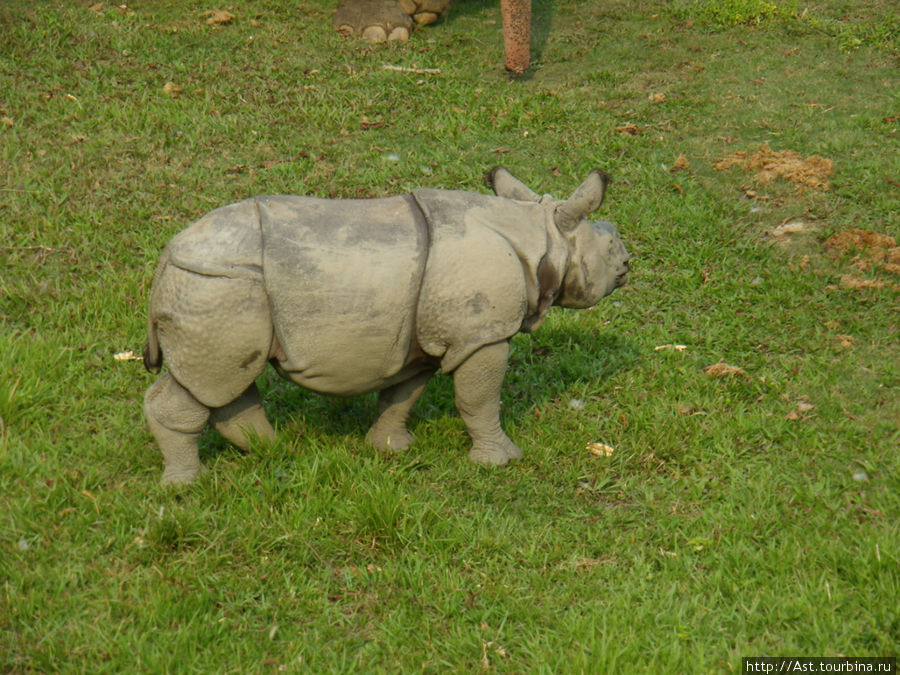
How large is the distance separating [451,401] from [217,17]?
706 centimetres

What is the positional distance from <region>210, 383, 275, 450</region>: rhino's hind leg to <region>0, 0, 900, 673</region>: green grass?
0.12 metres

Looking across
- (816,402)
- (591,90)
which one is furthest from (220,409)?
(591,90)

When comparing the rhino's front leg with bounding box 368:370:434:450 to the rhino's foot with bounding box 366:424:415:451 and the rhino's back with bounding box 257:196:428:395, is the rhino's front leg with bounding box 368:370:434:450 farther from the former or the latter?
the rhino's back with bounding box 257:196:428:395

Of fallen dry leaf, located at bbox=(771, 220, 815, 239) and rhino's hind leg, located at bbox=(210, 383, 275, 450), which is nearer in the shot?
rhino's hind leg, located at bbox=(210, 383, 275, 450)

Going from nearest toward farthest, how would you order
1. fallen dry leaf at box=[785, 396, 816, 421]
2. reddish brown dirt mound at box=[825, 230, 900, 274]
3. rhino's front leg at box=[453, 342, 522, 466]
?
rhino's front leg at box=[453, 342, 522, 466]
fallen dry leaf at box=[785, 396, 816, 421]
reddish brown dirt mound at box=[825, 230, 900, 274]

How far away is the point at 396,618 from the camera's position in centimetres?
433

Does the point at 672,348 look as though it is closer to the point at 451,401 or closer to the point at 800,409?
the point at 800,409

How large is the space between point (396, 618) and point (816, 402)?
9.77 feet

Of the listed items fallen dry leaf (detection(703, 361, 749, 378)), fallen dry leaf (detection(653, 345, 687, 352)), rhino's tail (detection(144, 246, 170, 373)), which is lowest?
fallen dry leaf (detection(653, 345, 687, 352))

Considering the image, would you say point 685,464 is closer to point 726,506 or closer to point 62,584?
point 726,506

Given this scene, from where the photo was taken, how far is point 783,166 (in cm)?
848

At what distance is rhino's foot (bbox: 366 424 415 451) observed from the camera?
540 centimetres

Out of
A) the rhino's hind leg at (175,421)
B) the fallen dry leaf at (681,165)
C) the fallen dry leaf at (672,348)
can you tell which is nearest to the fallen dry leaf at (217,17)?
the fallen dry leaf at (681,165)

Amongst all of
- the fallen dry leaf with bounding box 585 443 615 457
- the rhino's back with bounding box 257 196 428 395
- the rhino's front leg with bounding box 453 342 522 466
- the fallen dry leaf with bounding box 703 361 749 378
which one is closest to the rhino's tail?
the rhino's back with bounding box 257 196 428 395
